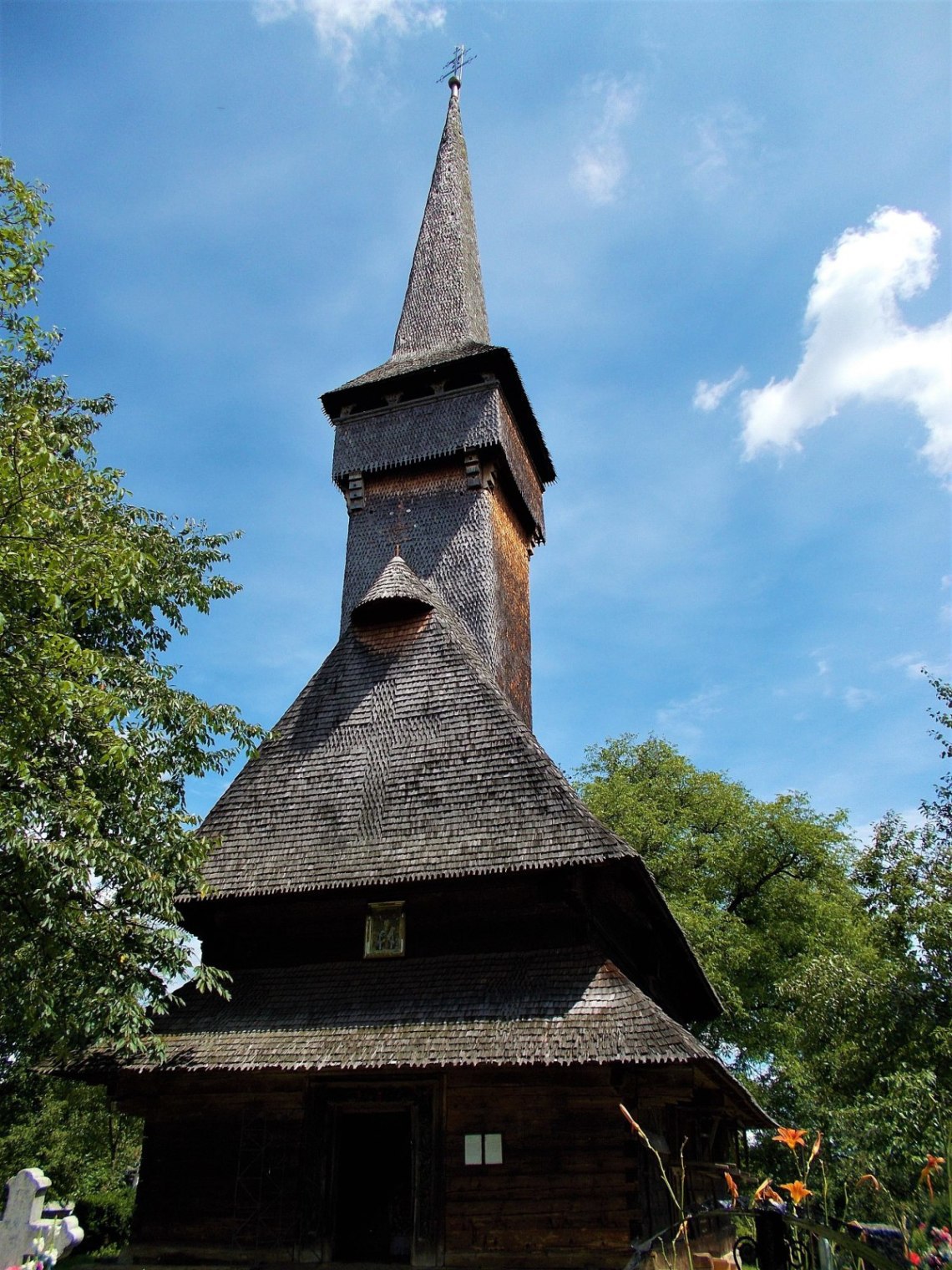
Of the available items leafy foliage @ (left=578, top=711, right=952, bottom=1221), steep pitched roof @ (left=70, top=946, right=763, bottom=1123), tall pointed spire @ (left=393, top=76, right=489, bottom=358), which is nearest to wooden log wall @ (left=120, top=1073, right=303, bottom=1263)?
steep pitched roof @ (left=70, top=946, right=763, bottom=1123)

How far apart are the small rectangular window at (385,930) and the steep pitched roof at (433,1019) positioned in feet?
0.51

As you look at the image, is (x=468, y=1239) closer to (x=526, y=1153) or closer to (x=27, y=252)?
(x=526, y=1153)

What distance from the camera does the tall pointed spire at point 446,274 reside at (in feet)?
66.5

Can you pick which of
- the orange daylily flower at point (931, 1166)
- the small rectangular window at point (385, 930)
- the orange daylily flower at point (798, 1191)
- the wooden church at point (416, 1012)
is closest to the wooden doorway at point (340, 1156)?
the wooden church at point (416, 1012)

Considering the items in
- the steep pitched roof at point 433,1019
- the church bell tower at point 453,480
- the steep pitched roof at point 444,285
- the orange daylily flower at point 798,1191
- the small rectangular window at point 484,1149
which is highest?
the steep pitched roof at point 444,285

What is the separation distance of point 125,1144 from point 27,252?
2581 centimetres

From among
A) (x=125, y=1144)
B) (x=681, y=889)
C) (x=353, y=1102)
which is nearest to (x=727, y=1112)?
(x=353, y=1102)

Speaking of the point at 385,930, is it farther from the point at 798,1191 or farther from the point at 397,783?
the point at 798,1191

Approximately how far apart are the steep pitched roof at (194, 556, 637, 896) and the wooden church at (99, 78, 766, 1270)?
0.03 m

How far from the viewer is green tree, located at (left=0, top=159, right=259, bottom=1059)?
26.6 feet

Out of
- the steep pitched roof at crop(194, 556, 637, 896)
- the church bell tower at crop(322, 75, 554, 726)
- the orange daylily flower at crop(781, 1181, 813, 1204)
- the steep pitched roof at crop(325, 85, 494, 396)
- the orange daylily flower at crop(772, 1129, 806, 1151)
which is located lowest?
the orange daylily flower at crop(781, 1181, 813, 1204)

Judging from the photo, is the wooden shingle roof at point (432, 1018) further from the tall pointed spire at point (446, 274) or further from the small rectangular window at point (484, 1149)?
the tall pointed spire at point (446, 274)

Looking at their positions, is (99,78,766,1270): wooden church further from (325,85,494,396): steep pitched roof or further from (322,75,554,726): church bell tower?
(325,85,494,396): steep pitched roof

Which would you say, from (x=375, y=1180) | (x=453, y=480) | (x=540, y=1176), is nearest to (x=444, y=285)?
(x=453, y=480)
